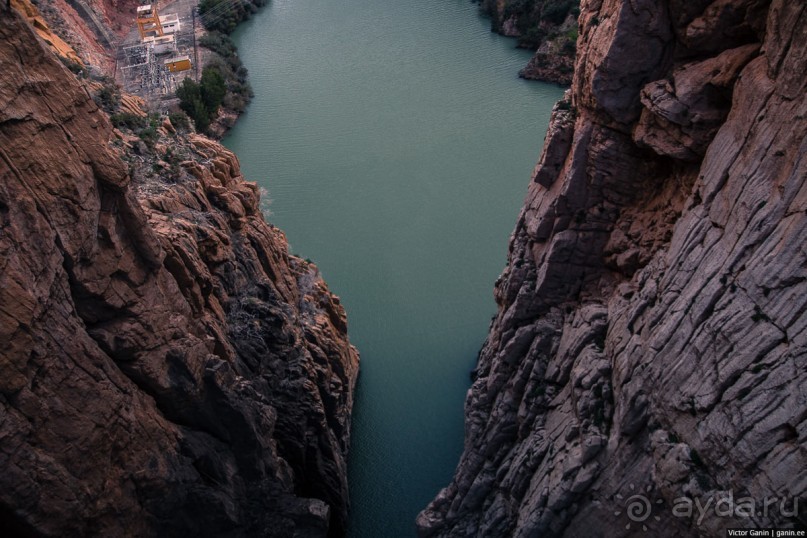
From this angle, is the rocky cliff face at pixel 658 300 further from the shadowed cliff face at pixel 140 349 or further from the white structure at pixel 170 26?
the white structure at pixel 170 26

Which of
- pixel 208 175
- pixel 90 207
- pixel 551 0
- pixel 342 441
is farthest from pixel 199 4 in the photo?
pixel 90 207

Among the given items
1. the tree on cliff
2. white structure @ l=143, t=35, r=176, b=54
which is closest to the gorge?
the tree on cliff

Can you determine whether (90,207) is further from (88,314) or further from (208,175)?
(208,175)

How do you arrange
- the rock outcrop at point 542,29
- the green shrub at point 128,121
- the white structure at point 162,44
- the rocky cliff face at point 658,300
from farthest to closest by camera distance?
the white structure at point 162,44, the rock outcrop at point 542,29, the green shrub at point 128,121, the rocky cliff face at point 658,300

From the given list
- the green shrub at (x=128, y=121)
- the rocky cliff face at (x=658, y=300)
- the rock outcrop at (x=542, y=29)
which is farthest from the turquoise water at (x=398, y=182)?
the green shrub at (x=128, y=121)

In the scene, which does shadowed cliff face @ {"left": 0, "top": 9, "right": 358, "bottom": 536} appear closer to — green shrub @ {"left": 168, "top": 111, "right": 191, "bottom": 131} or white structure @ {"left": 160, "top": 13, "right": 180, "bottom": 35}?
green shrub @ {"left": 168, "top": 111, "right": 191, "bottom": 131}
